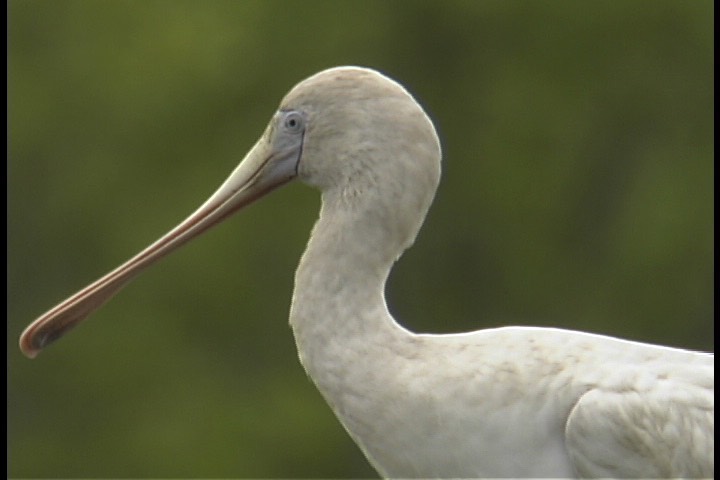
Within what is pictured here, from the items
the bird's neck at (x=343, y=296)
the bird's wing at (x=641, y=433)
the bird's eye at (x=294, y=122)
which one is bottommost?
the bird's wing at (x=641, y=433)

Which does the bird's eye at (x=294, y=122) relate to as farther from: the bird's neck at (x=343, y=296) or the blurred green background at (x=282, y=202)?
the blurred green background at (x=282, y=202)

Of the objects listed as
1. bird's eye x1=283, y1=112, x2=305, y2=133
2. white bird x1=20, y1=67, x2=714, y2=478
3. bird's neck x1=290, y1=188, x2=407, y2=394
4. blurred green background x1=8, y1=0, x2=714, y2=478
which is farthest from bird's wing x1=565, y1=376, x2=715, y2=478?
blurred green background x1=8, y1=0, x2=714, y2=478

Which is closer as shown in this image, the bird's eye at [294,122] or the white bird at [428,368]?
the white bird at [428,368]

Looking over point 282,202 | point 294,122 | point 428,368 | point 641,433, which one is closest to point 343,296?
point 428,368

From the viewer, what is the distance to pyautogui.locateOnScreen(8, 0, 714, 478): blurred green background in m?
19.0

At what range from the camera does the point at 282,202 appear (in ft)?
61.6

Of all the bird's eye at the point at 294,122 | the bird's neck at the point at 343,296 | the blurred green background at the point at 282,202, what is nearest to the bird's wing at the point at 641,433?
the bird's neck at the point at 343,296

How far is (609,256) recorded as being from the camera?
2006cm

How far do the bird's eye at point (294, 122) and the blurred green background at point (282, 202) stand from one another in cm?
1209

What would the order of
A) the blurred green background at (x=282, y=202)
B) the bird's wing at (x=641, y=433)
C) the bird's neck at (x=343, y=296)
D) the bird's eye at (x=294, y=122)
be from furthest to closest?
the blurred green background at (x=282, y=202) → the bird's eye at (x=294, y=122) → the bird's neck at (x=343, y=296) → the bird's wing at (x=641, y=433)

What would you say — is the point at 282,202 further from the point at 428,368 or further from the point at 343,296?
the point at 428,368

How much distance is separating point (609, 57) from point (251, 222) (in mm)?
3652

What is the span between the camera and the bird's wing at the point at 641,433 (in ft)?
19.2

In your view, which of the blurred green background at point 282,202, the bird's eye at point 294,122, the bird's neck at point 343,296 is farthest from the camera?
the blurred green background at point 282,202
